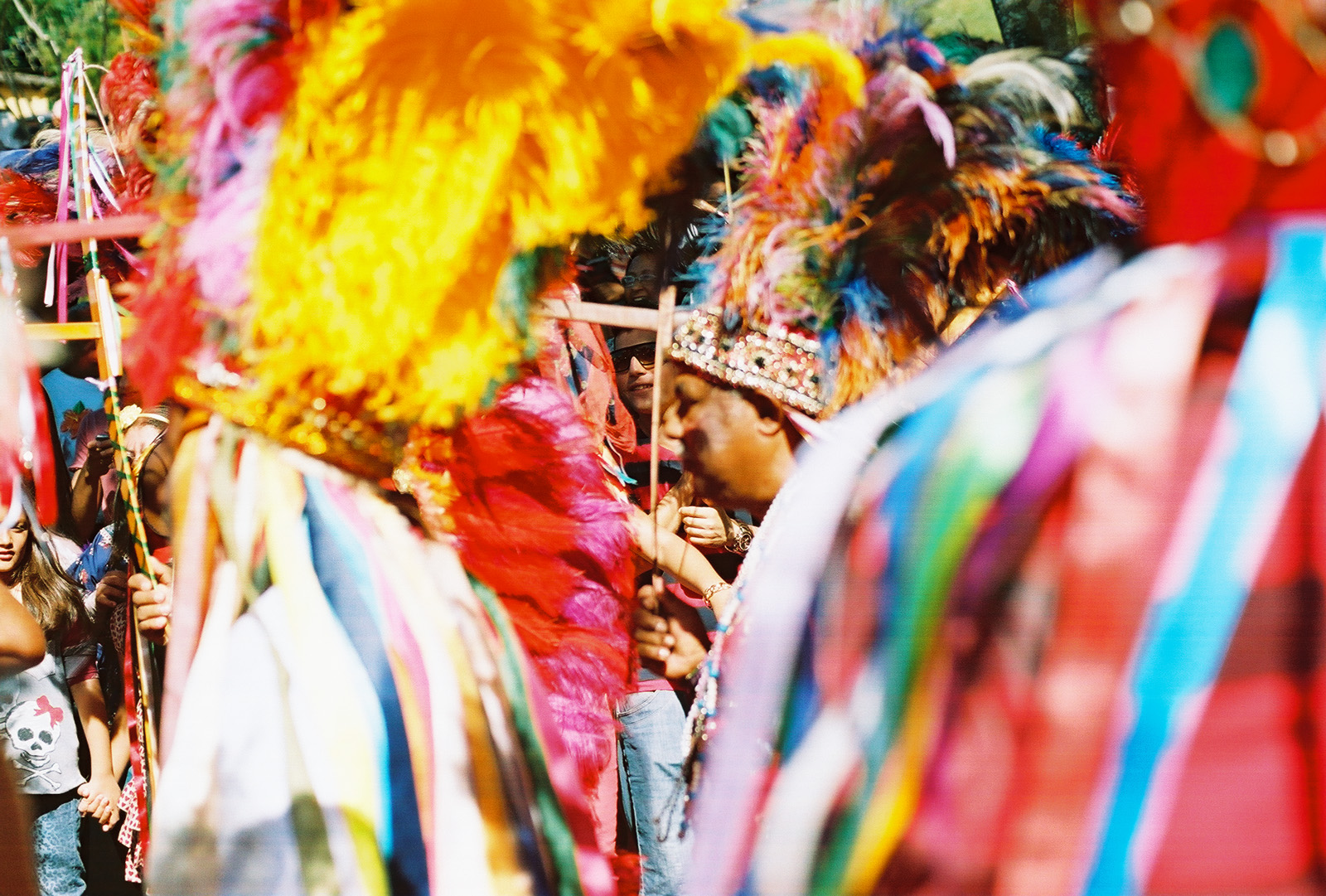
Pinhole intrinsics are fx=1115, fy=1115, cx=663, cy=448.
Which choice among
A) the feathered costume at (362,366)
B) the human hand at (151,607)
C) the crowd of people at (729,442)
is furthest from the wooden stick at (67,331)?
the feathered costume at (362,366)

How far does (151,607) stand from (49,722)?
2.87 ft

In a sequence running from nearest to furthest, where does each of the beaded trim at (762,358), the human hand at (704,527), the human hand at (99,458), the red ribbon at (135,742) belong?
the beaded trim at (762,358), the human hand at (704,527), the red ribbon at (135,742), the human hand at (99,458)

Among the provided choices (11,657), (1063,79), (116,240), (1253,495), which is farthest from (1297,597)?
(116,240)

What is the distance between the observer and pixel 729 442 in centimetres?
191

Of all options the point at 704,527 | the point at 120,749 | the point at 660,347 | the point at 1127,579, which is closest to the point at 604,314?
the point at 660,347

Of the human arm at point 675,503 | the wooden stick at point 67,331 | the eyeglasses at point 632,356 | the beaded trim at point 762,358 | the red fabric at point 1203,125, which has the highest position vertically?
the red fabric at point 1203,125

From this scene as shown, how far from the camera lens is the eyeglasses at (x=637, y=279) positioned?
2.00 m

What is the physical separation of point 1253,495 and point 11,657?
1.78 meters

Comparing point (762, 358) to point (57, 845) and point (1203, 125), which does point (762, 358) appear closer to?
point (1203, 125)

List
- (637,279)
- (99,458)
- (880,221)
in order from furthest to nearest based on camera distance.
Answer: (99,458) < (637,279) < (880,221)

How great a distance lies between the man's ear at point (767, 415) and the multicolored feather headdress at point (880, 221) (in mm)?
38

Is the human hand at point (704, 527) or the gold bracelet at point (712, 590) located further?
the human hand at point (704, 527)

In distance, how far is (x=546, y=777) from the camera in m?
1.40

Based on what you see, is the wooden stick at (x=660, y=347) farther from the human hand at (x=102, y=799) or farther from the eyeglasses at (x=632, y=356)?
the human hand at (x=102, y=799)
